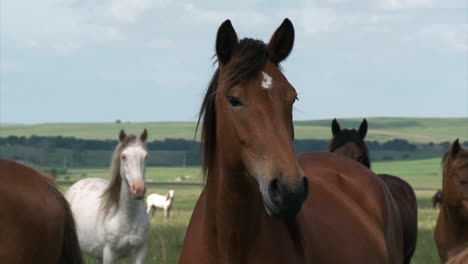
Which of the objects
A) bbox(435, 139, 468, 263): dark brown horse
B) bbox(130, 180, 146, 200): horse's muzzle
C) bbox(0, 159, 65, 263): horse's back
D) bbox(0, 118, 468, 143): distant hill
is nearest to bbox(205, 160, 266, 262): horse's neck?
bbox(0, 159, 65, 263): horse's back

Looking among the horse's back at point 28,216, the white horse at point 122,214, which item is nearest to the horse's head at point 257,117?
the horse's back at point 28,216

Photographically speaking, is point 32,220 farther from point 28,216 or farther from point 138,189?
point 138,189

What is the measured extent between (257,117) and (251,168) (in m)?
0.23

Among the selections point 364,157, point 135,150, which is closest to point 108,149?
point 135,150

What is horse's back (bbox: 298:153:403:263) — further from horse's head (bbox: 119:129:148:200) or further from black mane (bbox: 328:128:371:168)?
horse's head (bbox: 119:129:148:200)

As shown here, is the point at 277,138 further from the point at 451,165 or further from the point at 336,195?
the point at 451,165

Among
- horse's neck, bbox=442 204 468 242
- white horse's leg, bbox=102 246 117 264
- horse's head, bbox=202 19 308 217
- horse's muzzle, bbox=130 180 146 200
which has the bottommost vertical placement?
white horse's leg, bbox=102 246 117 264

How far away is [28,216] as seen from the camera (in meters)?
6.14

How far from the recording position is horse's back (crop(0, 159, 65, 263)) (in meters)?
5.99

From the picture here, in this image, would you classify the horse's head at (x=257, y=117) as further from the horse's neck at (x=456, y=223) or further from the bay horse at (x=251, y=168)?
the horse's neck at (x=456, y=223)

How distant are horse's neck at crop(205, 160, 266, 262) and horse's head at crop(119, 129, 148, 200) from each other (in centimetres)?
628

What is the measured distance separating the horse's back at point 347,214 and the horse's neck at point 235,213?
0.60 meters

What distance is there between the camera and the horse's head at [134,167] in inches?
408

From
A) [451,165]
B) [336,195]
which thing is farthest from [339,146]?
[336,195]
